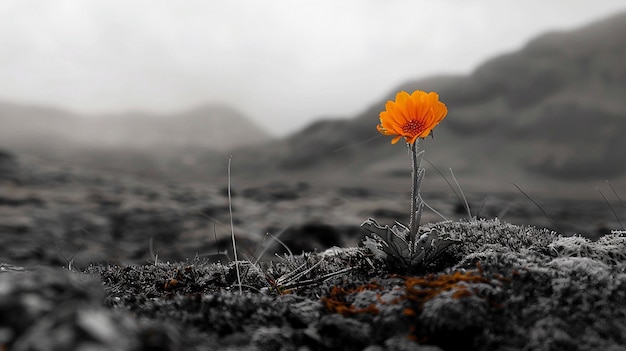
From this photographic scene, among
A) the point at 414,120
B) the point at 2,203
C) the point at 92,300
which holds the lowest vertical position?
the point at 2,203

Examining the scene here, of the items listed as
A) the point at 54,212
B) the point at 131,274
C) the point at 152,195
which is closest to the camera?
the point at 131,274

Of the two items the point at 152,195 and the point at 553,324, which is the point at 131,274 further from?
the point at 152,195

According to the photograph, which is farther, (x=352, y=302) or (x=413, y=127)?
(x=413, y=127)

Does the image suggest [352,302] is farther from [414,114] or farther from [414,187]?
[414,114]

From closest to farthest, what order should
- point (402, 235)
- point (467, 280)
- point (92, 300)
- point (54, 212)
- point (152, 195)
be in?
point (92, 300) < point (467, 280) < point (402, 235) < point (54, 212) < point (152, 195)

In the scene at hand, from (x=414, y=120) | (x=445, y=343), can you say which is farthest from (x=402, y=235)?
(x=445, y=343)

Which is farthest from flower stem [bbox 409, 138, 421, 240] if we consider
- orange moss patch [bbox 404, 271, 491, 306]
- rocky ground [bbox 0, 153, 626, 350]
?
orange moss patch [bbox 404, 271, 491, 306]

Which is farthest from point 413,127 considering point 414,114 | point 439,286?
point 439,286
